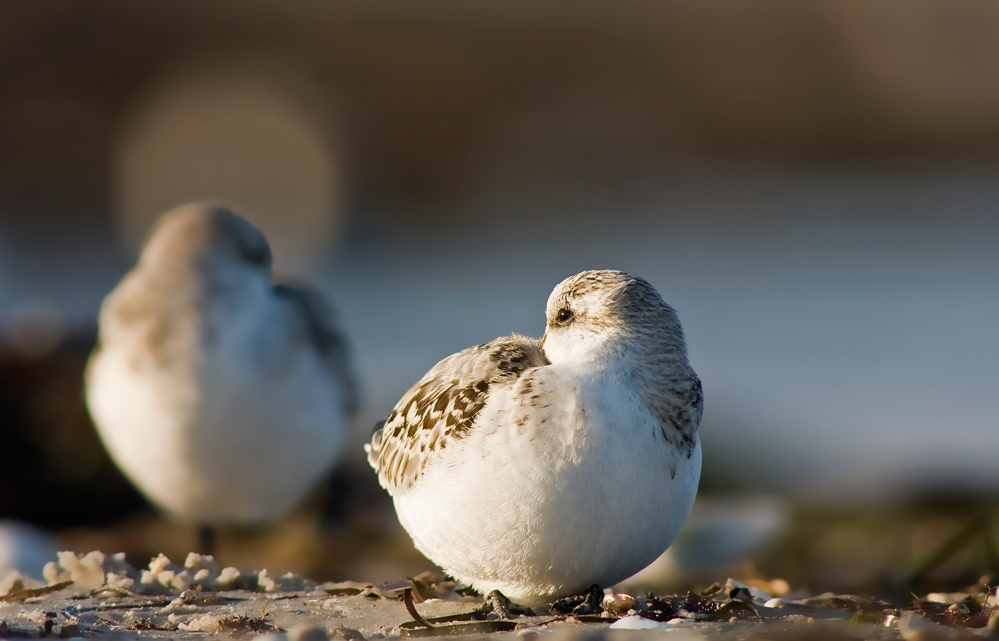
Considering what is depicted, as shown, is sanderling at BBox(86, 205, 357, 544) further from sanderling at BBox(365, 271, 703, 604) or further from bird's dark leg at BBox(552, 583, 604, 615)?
bird's dark leg at BBox(552, 583, 604, 615)

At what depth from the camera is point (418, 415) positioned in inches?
121

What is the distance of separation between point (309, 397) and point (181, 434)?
0.77 meters

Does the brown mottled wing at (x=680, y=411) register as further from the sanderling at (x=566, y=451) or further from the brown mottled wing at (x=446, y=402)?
the brown mottled wing at (x=446, y=402)

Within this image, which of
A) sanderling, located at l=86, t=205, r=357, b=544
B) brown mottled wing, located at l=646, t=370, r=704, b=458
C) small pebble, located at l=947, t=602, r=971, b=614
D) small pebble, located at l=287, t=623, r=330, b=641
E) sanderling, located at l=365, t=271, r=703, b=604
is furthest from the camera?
sanderling, located at l=86, t=205, r=357, b=544

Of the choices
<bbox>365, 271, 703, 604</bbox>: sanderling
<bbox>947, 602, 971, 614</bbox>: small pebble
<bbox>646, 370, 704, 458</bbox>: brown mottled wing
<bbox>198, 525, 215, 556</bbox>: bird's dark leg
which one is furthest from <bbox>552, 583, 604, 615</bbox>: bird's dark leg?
<bbox>198, 525, 215, 556</bbox>: bird's dark leg

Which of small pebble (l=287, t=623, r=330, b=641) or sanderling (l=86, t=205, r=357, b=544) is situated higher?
sanderling (l=86, t=205, r=357, b=544)

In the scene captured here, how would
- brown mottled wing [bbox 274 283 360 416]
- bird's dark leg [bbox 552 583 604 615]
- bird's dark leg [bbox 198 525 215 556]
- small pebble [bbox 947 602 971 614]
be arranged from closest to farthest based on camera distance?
bird's dark leg [bbox 552 583 604 615] < small pebble [bbox 947 602 971 614] < brown mottled wing [bbox 274 283 360 416] < bird's dark leg [bbox 198 525 215 556]

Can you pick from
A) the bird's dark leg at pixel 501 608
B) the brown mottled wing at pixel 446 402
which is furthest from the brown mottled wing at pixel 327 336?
the bird's dark leg at pixel 501 608

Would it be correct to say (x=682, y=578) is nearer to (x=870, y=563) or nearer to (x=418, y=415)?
(x=870, y=563)

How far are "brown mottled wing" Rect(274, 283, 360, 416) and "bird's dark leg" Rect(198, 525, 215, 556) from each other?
119 centimetres

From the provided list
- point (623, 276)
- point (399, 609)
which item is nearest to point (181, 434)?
point (399, 609)

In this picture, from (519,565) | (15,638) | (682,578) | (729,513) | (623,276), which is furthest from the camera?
(729,513)

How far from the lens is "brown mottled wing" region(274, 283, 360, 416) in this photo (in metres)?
5.69

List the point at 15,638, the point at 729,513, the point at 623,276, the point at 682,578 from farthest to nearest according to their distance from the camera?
the point at 729,513
the point at 682,578
the point at 623,276
the point at 15,638
